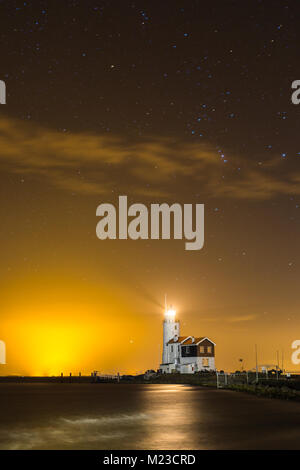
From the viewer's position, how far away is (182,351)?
91688 mm

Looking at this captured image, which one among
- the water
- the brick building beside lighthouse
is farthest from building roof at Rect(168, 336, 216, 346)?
the water

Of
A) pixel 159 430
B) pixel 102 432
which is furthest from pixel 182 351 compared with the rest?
pixel 102 432

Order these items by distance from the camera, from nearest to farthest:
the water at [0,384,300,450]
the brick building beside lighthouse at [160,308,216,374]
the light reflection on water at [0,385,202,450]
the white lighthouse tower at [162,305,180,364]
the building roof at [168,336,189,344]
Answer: the water at [0,384,300,450] < the light reflection on water at [0,385,202,450] < the brick building beside lighthouse at [160,308,216,374] < the building roof at [168,336,189,344] < the white lighthouse tower at [162,305,180,364]

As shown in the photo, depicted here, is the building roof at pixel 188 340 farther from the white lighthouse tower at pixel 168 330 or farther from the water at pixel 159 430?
the water at pixel 159 430

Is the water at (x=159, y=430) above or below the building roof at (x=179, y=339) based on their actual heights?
below

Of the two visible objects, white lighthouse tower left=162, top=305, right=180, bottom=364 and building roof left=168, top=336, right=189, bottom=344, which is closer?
building roof left=168, top=336, right=189, bottom=344

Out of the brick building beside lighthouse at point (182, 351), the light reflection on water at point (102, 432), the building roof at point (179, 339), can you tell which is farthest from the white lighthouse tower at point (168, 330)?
the light reflection on water at point (102, 432)

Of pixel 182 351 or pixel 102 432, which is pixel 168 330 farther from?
pixel 102 432

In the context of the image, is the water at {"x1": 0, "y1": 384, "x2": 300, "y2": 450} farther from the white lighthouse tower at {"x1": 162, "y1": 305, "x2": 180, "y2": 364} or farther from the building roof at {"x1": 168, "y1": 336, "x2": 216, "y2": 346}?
the white lighthouse tower at {"x1": 162, "y1": 305, "x2": 180, "y2": 364}

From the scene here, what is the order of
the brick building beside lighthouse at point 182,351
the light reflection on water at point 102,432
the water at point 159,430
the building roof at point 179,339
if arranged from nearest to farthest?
1. the water at point 159,430
2. the light reflection on water at point 102,432
3. the brick building beside lighthouse at point 182,351
4. the building roof at point 179,339

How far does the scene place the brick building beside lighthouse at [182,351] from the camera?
8856 centimetres

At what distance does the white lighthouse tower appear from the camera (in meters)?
96.3
